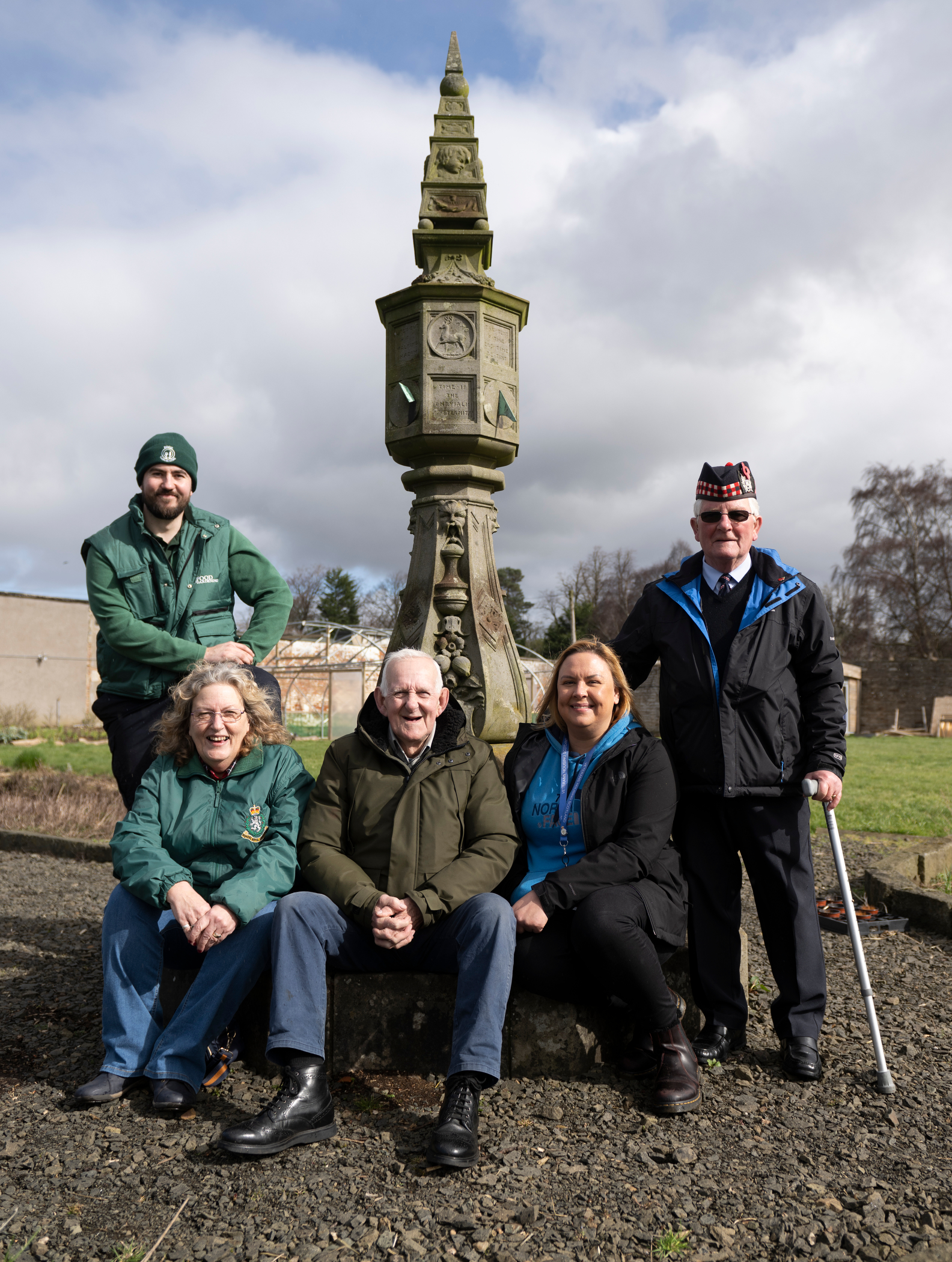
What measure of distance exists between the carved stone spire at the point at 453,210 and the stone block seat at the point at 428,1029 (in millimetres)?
3964

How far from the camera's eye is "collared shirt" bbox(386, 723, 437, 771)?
3.19m

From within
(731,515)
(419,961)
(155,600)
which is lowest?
(419,961)

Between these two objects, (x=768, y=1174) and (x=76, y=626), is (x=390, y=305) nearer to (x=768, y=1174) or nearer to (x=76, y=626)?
(x=768, y=1174)

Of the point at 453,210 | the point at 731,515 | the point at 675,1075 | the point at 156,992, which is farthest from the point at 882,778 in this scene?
the point at 156,992

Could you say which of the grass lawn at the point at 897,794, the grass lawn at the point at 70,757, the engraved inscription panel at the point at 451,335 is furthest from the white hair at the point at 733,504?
the grass lawn at the point at 70,757

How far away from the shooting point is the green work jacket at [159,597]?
3.63 meters

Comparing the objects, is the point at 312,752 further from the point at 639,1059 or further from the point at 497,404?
the point at 639,1059

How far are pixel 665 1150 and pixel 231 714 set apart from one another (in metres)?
1.90

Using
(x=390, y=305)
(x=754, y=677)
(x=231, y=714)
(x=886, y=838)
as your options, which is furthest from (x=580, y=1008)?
(x=886, y=838)

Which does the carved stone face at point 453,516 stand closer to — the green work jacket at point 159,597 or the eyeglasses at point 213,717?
the green work jacket at point 159,597

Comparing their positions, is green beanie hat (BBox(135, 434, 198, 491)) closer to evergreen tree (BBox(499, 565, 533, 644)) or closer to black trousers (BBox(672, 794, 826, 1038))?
black trousers (BBox(672, 794, 826, 1038))

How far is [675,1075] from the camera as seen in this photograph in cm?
292

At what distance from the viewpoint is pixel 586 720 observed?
3252mm

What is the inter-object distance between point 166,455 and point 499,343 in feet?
8.64
